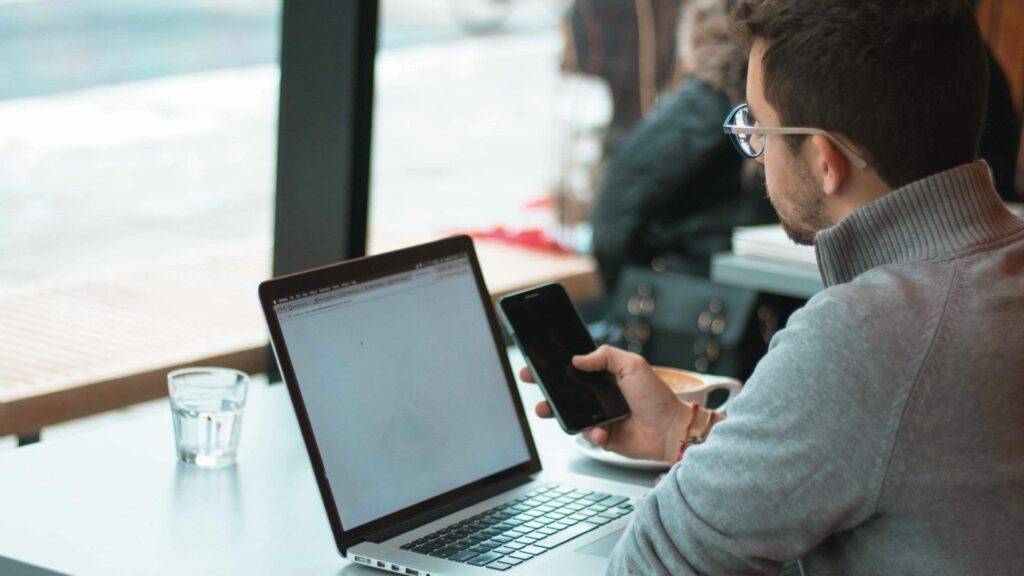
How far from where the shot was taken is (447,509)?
61.5 inches

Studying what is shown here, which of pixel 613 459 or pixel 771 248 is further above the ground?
pixel 771 248

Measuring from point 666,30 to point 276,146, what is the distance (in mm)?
1854

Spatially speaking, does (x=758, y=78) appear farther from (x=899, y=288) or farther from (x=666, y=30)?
(x=666, y=30)

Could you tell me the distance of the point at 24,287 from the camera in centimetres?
303

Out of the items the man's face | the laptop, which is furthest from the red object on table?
the man's face

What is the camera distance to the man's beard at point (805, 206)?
131cm

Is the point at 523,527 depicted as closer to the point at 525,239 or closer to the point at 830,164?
the point at 830,164

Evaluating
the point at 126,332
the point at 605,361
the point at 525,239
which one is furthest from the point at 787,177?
the point at 525,239

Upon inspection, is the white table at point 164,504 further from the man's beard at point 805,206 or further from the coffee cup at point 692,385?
the man's beard at point 805,206

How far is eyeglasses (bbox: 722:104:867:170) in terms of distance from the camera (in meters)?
1.26

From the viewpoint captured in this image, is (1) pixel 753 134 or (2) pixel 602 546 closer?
(1) pixel 753 134

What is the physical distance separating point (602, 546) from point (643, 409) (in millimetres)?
238

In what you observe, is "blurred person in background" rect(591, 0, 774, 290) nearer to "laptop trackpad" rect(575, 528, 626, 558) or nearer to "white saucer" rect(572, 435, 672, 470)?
"white saucer" rect(572, 435, 672, 470)

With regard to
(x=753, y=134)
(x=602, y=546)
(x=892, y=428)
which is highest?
(x=753, y=134)
